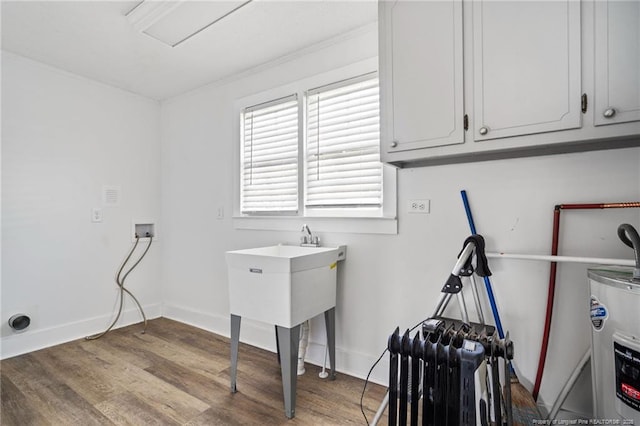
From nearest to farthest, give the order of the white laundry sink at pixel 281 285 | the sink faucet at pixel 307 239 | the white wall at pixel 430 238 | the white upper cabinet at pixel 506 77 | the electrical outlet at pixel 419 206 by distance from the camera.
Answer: the white upper cabinet at pixel 506 77, the white wall at pixel 430 238, the white laundry sink at pixel 281 285, the electrical outlet at pixel 419 206, the sink faucet at pixel 307 239

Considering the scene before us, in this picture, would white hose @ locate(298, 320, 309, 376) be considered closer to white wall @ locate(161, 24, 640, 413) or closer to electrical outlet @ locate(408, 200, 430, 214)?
white wall @ locate(161, 24, 640, 413)

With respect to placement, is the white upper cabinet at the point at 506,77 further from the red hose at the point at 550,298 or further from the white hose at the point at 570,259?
the white hose at the point at 570,259

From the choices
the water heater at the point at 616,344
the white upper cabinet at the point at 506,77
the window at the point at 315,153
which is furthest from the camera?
the window at the point at 315,153

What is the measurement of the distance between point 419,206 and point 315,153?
0.90m

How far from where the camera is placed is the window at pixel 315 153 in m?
2.15

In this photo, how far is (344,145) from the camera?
2.26m

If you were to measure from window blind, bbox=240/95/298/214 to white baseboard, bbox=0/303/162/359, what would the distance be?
168cm

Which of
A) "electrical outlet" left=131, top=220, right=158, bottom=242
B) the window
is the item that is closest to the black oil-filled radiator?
the window

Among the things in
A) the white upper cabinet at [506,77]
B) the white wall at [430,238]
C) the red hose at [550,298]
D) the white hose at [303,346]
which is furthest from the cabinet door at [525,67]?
the white hose at [303,346]

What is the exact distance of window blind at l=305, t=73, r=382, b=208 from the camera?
2135mm

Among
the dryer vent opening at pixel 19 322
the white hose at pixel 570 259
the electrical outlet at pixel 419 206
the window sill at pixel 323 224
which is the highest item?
the electrical outlet at pixel 419 206

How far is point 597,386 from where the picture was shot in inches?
48.1

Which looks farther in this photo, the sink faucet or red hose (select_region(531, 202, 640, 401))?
the sink faucet

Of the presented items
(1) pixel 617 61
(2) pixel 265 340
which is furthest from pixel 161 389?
(1) pixel 617 61
